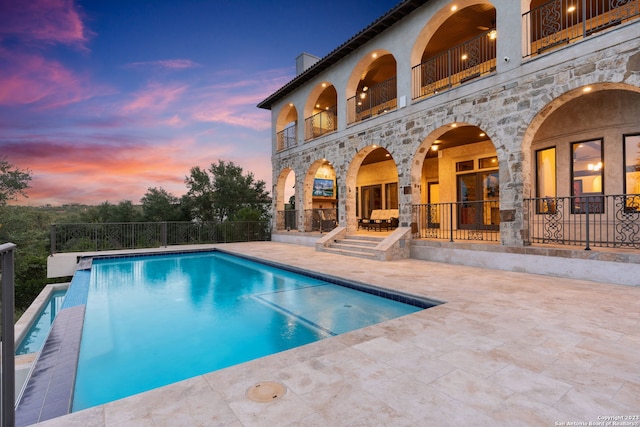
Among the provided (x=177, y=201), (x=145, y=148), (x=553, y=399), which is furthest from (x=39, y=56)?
(x=553, y=399)

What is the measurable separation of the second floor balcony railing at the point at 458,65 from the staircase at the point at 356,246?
4719mm

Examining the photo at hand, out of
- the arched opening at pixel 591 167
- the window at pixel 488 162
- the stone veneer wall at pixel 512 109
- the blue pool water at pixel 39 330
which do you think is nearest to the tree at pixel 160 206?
the blue pool water at pixel 39 330

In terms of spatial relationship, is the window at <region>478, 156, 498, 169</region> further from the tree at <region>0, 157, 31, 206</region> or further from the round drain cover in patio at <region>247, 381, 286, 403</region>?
the tree at <region>0, 157, 31, 206</region>

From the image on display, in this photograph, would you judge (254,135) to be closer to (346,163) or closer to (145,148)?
(145,148)

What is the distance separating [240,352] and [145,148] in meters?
19.8

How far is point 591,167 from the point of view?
7742 millimetres

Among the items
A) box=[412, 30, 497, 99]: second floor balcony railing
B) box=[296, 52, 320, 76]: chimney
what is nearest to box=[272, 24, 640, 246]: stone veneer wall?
box=[412, 30, 497, 99]: second floor balcony railing

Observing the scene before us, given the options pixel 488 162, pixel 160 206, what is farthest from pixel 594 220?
pixel 160 206

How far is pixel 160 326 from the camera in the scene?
482cm

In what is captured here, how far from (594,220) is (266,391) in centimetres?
874

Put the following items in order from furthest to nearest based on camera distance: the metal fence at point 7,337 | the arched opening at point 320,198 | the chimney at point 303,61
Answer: the chimney at point 303,61 → the arched opening at point 320,198 → the metal fence at point 7,337

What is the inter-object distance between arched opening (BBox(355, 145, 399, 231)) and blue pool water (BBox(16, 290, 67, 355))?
35.4 ft

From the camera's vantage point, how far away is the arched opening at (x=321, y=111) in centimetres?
1370

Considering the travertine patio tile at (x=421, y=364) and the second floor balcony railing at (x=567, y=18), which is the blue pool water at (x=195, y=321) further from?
the second floor balcony railing at (x=567, y=18)
